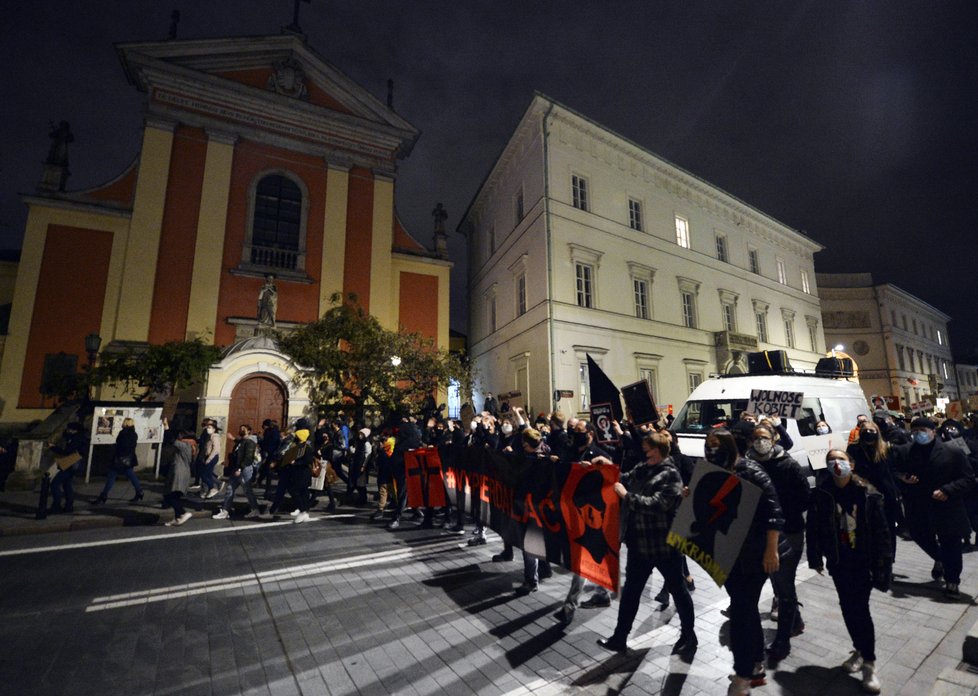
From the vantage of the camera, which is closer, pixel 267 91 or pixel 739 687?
pixel 739 687

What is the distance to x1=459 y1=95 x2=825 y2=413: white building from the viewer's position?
20.2 metres

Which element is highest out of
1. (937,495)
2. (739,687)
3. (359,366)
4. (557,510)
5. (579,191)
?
(579,191)

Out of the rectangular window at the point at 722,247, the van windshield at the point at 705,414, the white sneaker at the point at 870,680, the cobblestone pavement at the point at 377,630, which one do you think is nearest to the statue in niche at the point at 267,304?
the cobblestone pavement at the point at 377,630

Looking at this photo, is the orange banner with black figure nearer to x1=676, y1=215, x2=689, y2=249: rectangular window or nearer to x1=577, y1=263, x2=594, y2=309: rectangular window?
x1=577, y1=263, x2=594, y2=309: rectangular window

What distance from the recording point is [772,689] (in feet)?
10.4

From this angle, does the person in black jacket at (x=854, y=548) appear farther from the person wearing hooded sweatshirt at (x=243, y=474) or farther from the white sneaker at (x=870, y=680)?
the person wearing hooded sweatshirt at (x=243, y=474)

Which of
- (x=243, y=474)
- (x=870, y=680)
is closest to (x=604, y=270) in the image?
(x=243, y=474)

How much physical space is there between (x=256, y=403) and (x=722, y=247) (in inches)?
1083

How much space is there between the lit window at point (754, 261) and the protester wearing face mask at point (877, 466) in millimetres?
27896

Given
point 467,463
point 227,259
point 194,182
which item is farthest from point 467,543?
point 194,182

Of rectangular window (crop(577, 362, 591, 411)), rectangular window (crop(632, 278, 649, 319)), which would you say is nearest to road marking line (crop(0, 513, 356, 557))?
rectangular window (crop(577, 362, 591, 411))

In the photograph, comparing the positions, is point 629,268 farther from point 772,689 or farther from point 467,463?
point 772,689

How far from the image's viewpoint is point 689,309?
24.7m

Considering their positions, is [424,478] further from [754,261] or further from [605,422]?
[754,261]
